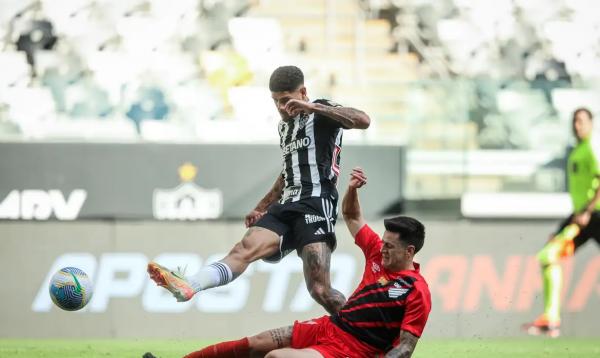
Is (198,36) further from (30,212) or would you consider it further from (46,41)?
(30,212)

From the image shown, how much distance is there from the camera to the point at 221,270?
7074 millimetres

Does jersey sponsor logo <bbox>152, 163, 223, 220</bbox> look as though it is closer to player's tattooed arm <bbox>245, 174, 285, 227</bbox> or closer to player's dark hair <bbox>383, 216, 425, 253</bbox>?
player's tattooed arm <bbox>245, 174, 285, 227</bbox>

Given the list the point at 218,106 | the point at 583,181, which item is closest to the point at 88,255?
the point at 218,106

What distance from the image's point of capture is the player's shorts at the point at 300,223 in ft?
24.5

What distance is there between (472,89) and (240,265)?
7150 millimetres

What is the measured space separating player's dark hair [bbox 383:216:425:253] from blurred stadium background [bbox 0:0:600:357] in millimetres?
4410

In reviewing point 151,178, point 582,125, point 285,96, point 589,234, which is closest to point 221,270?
point 285,96

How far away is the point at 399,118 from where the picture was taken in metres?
14.2

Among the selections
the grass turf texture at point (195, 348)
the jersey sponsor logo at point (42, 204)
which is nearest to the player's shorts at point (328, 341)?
the grass turf texture at point (195, 348)

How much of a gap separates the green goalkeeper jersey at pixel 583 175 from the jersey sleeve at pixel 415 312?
7.31 metres

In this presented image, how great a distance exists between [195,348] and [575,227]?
462cm

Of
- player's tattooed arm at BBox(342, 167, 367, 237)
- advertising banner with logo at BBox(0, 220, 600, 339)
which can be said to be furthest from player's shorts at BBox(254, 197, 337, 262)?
advertising banner with logo at BBox(0, 220, 600, 339)

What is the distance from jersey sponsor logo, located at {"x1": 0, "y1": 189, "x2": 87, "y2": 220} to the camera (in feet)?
42.1

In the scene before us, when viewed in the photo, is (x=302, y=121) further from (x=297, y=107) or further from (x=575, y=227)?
(x=575, y=227)
